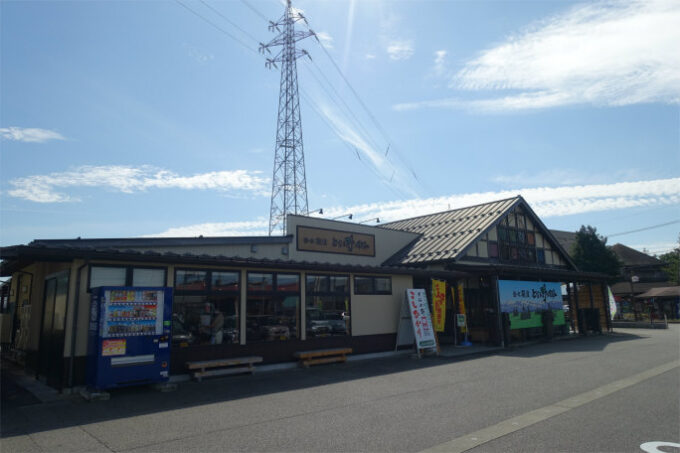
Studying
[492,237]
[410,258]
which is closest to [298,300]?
[410,258]

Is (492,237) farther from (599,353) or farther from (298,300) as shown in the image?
(298,300)

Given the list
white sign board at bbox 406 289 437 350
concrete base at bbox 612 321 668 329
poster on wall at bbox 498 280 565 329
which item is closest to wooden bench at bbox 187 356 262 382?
white sign board at bbox 406 289 437 350

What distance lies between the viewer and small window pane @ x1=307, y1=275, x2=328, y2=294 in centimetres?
1211

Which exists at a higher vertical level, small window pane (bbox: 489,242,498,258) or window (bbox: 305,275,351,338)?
small window pane (bbox: 489,242,498,258)

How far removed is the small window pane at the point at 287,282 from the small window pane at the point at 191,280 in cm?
207

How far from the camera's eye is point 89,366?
8.07 metres

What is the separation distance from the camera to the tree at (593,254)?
94.9 feet

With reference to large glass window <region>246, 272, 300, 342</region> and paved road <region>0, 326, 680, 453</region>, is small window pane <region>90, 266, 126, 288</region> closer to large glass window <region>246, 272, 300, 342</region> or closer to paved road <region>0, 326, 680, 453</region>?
paved road <region>0, 326, 680, 453</region>

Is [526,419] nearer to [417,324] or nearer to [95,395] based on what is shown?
[95,395]

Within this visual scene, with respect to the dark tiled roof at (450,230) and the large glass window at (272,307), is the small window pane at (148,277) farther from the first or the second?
the dark tiled roof at (450,230)

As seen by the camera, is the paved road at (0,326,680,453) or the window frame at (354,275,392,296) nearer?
the paved road at (0,326,680,453)

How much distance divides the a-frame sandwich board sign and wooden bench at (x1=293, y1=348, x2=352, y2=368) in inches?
96.7

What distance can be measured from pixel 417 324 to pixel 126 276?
8620mm

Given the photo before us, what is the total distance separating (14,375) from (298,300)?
7.11m
